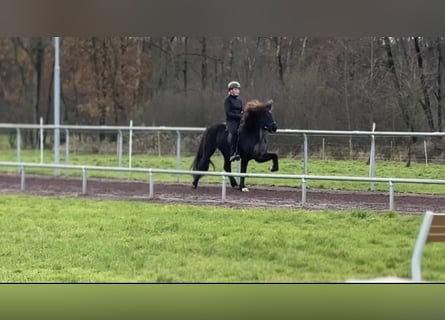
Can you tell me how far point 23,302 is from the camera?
486 centimetres

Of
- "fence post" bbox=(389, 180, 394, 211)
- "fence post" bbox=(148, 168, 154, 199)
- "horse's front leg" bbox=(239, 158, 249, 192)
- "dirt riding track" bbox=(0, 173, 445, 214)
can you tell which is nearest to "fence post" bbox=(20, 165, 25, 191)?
"dirt riding track" bbox=(0, 173, 445, 214)

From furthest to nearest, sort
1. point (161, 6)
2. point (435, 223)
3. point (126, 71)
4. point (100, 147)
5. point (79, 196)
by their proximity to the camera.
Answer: point (79, 196) → point (100, 147) → point (126, 71) → point (161, 6) → point (435, 223)

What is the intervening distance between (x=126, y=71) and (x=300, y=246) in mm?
2465

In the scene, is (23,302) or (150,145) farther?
(150,145)

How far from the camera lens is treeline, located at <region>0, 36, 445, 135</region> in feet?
17.1

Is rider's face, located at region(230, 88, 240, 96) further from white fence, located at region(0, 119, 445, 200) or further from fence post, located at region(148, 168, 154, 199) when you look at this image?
fence post, located at region(148, 168, 154, 199)

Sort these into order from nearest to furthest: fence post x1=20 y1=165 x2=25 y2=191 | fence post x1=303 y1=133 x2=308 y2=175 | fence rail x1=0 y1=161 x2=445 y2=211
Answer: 1. fence rail x1=0 y1=161 x2=445 y2=211
2. fence post x1=303 y1=133 x2=308 y2=175
3. fence post x1=20 y1=165 x2=25 y2=191

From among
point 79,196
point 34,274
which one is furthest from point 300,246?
point 79,196

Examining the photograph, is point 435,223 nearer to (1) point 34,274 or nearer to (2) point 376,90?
(2) point 376,90

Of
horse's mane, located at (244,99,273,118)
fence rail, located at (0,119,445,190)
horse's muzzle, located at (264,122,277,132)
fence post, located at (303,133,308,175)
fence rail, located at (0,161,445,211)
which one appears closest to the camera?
fence rail, located at (0,161,445,211)

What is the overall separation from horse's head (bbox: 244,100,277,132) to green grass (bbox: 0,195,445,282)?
806 mm

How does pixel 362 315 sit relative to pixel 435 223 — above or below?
below

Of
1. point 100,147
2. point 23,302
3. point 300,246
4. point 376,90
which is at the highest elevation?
point 376,90

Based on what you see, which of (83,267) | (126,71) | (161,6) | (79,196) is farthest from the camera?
(79,196)
